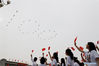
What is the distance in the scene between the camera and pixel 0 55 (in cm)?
895

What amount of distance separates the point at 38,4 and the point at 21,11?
131cm

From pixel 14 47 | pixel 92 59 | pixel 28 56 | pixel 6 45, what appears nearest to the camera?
pixel 92 59

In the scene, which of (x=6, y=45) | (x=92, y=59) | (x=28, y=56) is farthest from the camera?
(x=6, y=45)

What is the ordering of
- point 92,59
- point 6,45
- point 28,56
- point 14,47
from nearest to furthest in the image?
point 92,59, point 28,56, point 14,47, point 6,45

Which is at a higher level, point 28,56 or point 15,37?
point 15,37

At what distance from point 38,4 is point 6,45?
10.8 ft

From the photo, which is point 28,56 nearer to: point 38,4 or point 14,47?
Answer: point 14,47

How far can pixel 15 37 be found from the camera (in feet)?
28.6

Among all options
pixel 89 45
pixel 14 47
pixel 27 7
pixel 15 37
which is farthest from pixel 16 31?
pixel 89 45

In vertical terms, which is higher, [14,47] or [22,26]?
[22,26]

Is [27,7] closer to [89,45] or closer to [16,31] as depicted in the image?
[16,31]

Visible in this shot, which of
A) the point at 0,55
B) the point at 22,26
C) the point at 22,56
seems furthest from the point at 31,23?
the point at 0,55

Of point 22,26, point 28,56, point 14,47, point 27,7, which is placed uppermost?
point 27,7

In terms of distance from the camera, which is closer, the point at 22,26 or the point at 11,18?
the point at 22,26
